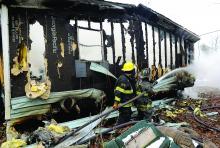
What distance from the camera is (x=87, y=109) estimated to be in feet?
33.2

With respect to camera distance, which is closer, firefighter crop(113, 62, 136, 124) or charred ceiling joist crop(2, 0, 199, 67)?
firefighter crop(113, 62, 136, 124)

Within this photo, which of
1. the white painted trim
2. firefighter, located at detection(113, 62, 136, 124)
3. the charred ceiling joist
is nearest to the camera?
the white painted trim

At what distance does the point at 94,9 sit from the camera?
1031 centimetres

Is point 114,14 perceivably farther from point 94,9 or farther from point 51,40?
point 51,40

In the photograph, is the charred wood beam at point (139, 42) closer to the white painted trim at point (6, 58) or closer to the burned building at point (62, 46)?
the burned building at point (62, 46)

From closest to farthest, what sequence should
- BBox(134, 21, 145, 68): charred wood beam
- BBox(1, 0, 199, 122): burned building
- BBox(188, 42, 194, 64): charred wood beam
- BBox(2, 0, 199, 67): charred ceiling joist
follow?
BBox(1, 0, 199, 122): burned building
BBox(2, 0, 199, 67): charred ceiling joist
BBox(134, 21, 145, 68): charred wood beam
BBox(188, 42, 194, 64): charred wood beam

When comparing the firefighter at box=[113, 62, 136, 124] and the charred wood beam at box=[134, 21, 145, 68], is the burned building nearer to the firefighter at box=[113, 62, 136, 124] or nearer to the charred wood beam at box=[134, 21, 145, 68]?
the charred wood beam at box=[134, 21, 145, 68]

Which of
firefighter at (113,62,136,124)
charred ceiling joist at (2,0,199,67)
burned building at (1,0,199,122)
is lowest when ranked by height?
firefighter at (113,62,136,124)

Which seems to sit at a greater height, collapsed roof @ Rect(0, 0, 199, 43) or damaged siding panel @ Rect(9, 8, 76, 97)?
collapsed roof @ Rect(0, 0, 199, 43)

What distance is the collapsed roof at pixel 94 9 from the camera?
879 centimetres

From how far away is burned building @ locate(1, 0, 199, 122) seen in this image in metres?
8.41

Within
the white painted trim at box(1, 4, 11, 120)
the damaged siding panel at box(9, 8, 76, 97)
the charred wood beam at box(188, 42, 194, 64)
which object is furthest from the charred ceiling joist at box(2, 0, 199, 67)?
the charred wood beam at box(188, 42, 194, 64)

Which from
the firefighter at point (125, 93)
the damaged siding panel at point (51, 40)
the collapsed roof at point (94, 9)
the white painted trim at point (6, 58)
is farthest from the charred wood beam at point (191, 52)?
the white painted trim at point (6, 58)

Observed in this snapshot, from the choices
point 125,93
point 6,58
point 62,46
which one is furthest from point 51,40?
point 125,93
